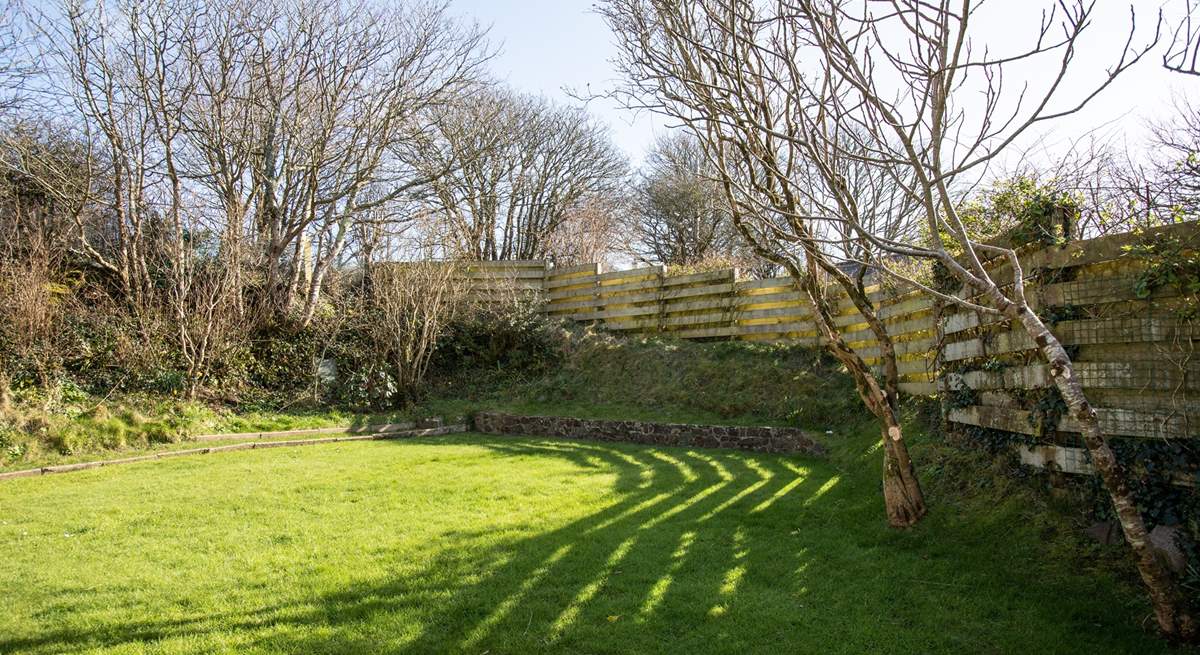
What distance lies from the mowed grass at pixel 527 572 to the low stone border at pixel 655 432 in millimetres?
2229

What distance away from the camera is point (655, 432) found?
11.3 meters

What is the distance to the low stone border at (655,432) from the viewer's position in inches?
388

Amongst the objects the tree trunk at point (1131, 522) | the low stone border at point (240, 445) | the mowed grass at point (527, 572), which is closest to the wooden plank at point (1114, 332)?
the tree trunk at point (1131, 522)

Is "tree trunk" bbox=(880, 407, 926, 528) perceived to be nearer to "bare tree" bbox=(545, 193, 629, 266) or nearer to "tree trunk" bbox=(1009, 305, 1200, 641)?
"tree trunk" bbox=(1009, 305, 1200, 641)

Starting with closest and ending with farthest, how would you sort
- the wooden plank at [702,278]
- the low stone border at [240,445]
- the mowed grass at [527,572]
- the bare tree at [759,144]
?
the mowed grass at [527,572] < the bare tree at [759,144] < the low stone border at [240,445] < the wooden plank at [702,278]

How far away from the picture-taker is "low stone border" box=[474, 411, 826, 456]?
9.86 m

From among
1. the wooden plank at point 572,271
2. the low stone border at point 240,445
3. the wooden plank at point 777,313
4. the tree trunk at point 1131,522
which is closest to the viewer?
the tree trunk at point 1131,522

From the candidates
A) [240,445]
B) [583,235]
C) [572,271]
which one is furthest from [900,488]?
[583,235]

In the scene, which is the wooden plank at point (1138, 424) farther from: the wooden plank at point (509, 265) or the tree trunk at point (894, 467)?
the wooden plank at point (509, 265)

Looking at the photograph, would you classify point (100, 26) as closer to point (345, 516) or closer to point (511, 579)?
point (345, 516)

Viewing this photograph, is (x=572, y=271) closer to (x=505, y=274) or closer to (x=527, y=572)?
(x=505, y=274)

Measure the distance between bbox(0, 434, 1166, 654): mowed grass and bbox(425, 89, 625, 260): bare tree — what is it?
44.9ft

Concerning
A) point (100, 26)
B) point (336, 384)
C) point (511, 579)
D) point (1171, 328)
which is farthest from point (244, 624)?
point (100, 26)

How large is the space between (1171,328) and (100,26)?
16003mm
